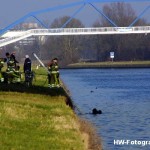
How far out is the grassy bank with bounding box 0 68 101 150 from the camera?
14766mm

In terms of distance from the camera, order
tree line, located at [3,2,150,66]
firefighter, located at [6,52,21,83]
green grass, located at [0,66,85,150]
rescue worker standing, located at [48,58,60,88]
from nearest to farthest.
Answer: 1. green grass, located at [0,66,85,150]
2. rescue worker standing, located at [48,58,60,88]
3. firefighter, located at [6,52,21,83]
4. tree line, located at [3,2,150,66]

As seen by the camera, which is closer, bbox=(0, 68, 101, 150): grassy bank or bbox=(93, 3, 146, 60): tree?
bbox=(0, 68, 101, 150): grassy bank

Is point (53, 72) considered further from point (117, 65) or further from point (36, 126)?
point (117, 65)

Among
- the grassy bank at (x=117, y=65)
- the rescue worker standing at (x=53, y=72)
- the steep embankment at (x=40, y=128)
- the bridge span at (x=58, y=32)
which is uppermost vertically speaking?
the bridge span at (x=58, y=32)

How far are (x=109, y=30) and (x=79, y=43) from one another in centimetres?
8508

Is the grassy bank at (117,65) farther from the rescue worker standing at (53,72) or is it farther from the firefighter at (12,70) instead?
the rescue worker standing at (53,72)

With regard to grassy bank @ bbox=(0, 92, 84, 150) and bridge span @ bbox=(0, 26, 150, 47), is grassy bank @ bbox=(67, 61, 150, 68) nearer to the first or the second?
bridge span @ bbox=(0, 26, 150, 47)

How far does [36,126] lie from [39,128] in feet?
0.93

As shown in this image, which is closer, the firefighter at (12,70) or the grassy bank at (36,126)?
the grassy bank at (36,126)

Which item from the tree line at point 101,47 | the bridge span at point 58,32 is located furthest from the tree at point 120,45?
the bridge span at point 58,32

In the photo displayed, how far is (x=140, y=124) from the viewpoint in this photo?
23984mm

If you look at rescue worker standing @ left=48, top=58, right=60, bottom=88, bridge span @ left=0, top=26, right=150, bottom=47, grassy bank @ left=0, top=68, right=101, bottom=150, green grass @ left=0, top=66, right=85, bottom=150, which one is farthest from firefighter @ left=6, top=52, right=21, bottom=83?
bridge span @ left=0, top=26, right=150, bottom=47

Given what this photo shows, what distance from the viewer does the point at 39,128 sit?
1714cm

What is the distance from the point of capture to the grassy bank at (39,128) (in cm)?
1477
